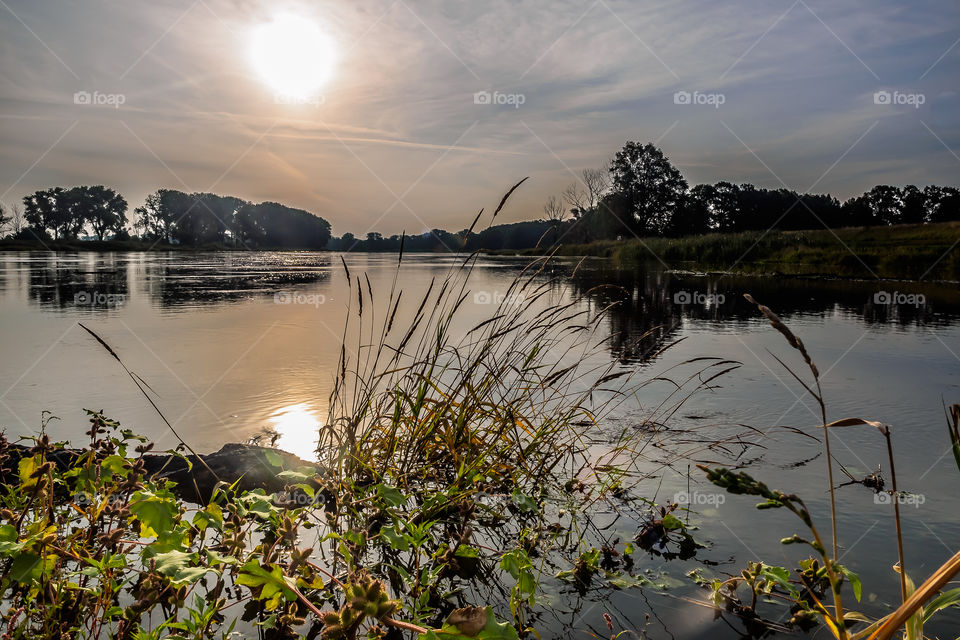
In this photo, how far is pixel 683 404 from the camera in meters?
4.32

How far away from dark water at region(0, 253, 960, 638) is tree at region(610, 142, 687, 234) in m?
53.6

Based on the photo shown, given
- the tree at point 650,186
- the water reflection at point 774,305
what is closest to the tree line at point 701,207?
the tree at point 650,186

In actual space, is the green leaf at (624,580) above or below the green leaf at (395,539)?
below

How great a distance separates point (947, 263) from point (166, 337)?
22447mm

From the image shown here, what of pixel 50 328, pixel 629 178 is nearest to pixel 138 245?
pixel 629 178

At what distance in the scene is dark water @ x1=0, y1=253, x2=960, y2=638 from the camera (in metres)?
2.15

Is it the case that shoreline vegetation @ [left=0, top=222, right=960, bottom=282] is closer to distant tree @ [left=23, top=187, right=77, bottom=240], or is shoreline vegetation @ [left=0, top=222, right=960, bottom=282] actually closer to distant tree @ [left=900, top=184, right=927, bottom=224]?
distant tree @ [left=900, top=184, right=927, bottom=224]

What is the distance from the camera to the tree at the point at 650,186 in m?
61.8

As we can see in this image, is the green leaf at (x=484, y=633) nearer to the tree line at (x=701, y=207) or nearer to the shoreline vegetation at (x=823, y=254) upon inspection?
the shoreline vegetation at (x=823, y=254)

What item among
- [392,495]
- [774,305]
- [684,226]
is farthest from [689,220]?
[392,495]

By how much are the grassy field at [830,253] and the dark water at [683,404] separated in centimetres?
1094

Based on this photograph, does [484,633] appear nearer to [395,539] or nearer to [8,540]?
[395,539]

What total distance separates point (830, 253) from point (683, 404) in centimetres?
2314

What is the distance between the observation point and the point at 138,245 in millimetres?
73000
